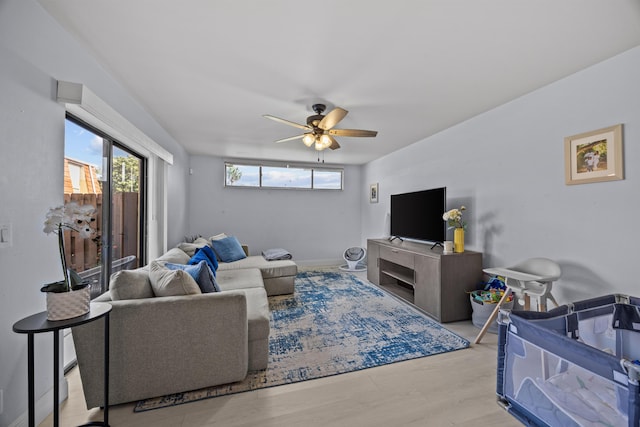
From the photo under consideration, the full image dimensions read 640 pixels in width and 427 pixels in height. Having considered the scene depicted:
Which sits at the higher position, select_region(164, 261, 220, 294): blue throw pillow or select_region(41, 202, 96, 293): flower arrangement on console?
select_region(41, 202, 96, 293): flower arrangement on console

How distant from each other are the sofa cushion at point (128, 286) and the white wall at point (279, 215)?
11.8ft

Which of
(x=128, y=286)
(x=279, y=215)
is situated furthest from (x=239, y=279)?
(x=279, y=215)

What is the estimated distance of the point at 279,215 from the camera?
567 centimetres

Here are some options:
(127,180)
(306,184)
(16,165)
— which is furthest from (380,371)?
(306,184)

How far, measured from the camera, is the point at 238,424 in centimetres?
148

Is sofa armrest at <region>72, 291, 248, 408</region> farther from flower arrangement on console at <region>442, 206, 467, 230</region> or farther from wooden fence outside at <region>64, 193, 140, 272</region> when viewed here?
flower arrangement on console at <region>442, 206, 467, 230</region>

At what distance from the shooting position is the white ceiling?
146cm

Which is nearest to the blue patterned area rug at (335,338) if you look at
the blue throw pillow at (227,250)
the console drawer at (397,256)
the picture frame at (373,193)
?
the console drawer at (397,256)

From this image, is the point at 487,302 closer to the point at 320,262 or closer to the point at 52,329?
the point at 52,329

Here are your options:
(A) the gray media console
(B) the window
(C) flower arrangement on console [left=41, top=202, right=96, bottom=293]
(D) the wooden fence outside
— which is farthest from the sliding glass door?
(A) the gray media console

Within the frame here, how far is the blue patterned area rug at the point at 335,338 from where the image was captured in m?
1.90

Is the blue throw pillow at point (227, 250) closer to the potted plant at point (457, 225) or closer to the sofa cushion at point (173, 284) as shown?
the sofa cushion at point (173, 284)

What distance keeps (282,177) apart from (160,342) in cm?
437

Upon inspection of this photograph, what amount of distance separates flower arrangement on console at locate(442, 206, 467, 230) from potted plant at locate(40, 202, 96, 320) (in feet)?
10.4
